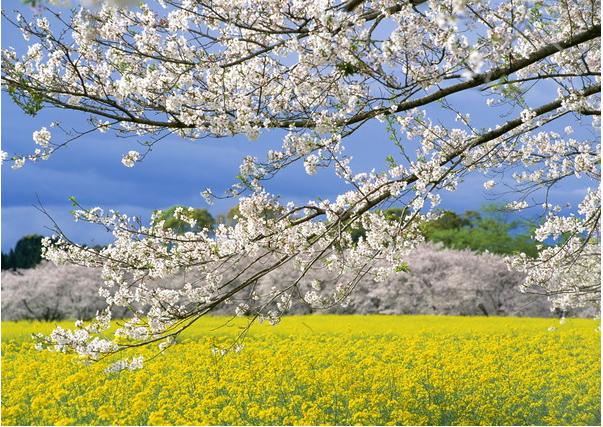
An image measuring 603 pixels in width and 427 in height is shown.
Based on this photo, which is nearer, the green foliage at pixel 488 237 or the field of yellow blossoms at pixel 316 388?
the field of yellow blossoms at pixel 316 388

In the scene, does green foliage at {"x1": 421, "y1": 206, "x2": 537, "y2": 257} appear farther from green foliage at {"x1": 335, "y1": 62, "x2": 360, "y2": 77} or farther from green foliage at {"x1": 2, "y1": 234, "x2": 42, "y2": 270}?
green foliage at {"x1": 335, "y1": 62, "x2": 360, "y2": 77}

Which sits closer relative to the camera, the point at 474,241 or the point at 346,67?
the point at 346,67

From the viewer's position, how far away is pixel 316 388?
332 inches

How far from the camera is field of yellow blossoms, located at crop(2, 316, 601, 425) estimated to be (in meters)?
7.43

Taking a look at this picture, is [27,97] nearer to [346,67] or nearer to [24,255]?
[346,67]

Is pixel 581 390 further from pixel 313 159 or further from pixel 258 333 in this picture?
pixel 258 333

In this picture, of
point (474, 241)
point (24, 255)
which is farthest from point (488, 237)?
point (24, 255)

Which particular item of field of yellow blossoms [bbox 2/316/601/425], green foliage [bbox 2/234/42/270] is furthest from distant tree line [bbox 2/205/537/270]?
field of yellow blossoms [bbox 2/316/601/425]

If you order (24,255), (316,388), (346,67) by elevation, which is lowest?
(316,388)

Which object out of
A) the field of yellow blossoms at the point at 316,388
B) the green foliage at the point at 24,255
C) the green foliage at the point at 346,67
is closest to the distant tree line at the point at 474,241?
the green foliage at the point at 24,255

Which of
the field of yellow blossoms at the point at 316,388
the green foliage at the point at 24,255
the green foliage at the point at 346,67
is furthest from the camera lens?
the green foliage at the point at 24,255

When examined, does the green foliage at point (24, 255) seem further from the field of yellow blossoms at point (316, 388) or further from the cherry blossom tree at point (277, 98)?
the cherry blossom tree at point (277, 98)

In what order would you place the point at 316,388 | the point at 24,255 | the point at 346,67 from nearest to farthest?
the point at 346,67, the point at 316,388, the point at 24,255

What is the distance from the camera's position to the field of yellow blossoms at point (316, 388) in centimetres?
743
